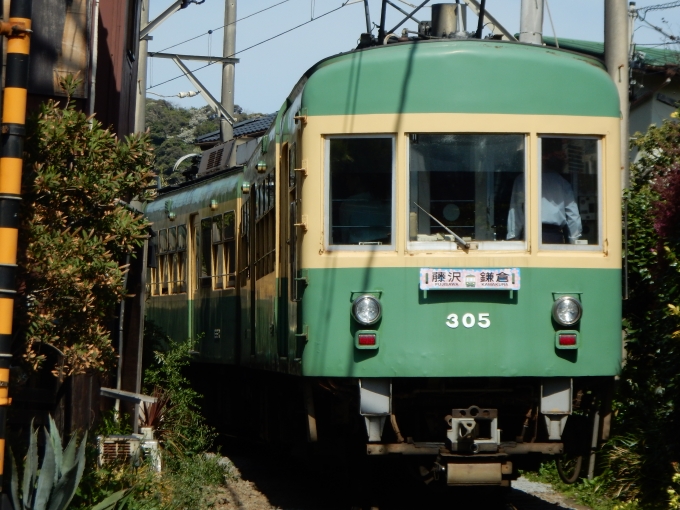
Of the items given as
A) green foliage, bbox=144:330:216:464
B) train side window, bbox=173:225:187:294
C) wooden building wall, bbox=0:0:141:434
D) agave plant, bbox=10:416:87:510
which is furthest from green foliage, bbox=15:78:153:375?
train side window, bbox=173:225:187:294

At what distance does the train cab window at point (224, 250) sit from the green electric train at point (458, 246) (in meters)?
4.87

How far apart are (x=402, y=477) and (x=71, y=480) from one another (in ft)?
14.5

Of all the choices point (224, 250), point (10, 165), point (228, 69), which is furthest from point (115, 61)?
point (228, 69)

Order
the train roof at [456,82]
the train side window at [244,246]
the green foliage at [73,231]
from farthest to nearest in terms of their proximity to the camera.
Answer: the train side window at [244,246], the train roof at [456,82], the green foliage at [73,231]

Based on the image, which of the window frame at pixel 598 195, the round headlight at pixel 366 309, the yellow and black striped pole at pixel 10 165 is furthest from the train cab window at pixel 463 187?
the yellow and black striped pole at pixel 10 165

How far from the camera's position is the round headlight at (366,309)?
7305mm

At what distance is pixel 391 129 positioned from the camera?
7.46m

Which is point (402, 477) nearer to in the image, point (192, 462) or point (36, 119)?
point (192, 462)

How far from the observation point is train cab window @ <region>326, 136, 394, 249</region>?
748cm

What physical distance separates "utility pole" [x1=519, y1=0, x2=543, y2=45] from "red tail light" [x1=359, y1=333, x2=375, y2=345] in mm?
3982

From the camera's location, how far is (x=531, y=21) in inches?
398

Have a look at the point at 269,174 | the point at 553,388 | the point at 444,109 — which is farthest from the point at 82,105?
the point at 553,388

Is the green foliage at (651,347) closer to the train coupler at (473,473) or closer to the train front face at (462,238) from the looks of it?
the train front face at (462,238)

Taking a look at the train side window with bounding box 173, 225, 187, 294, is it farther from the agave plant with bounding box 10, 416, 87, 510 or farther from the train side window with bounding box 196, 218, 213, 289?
the agave plant with bounding box 10, 416, 87, 510
